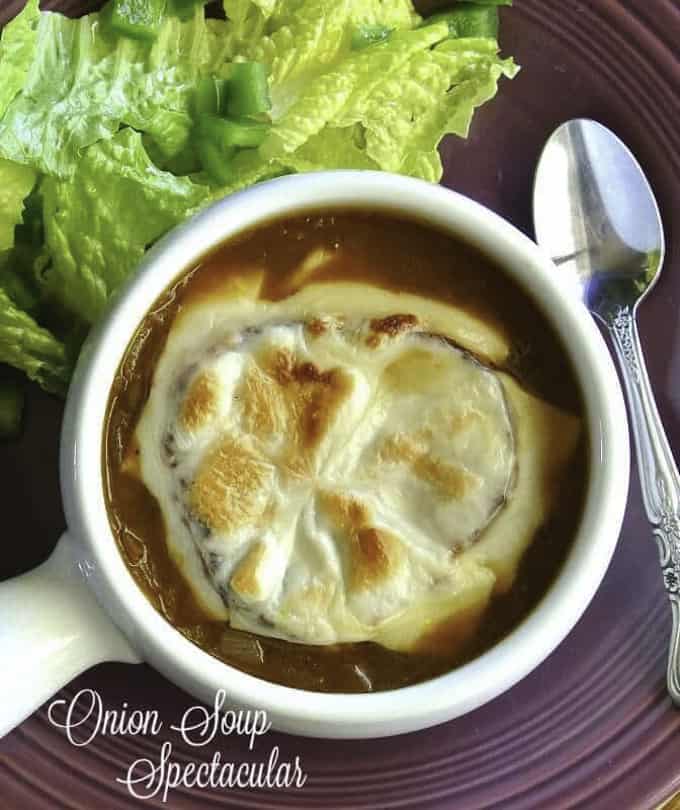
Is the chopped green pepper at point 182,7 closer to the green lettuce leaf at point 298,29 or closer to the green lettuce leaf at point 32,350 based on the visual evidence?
the green lettuce leaf at point 298,29

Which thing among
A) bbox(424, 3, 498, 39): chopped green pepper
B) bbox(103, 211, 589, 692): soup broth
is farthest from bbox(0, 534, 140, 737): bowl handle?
bbox(424, 3, 498, 39): chopped green pepper

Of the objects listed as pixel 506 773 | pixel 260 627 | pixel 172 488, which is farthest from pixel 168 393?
pixel 506 773

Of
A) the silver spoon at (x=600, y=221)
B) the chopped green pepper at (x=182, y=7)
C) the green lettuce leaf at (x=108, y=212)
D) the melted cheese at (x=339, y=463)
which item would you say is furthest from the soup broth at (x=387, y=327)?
the chopped green pepper at (x=182, y=7)

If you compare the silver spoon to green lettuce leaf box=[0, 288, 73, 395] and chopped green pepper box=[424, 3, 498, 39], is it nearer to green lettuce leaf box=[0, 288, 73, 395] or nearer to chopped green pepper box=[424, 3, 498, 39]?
chopped green pepper box=[424, 3, 498, 39]

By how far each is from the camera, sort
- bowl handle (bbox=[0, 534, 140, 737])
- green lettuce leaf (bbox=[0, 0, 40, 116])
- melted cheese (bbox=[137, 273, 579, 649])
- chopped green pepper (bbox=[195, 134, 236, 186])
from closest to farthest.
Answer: bowl handle (bbox=[0, 534, 140, 737])
melted cheese (bbox=[137, 273, 579, 649])
green lettuce leaf (bbox=[0, 0, 40, 116])
chopped green pepper (bbox=[195, 134, 236, 186])

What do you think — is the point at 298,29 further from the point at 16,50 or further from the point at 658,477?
the point at 658,477

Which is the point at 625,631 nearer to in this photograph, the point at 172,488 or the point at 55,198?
the point at 172,488

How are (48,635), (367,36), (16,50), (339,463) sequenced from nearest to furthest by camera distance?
(48,635)
(339,463)
(16,50)
(367,36)

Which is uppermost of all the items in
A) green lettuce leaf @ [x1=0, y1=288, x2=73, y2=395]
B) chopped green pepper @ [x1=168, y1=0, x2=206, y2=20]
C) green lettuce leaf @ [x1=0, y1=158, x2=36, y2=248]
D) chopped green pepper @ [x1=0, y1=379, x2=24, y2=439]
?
chopped green pepper @ [x1=168, y1=0, x2=206, y2=20]

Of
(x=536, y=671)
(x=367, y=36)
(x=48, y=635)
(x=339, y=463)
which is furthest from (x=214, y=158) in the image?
(x=536, y=671)
